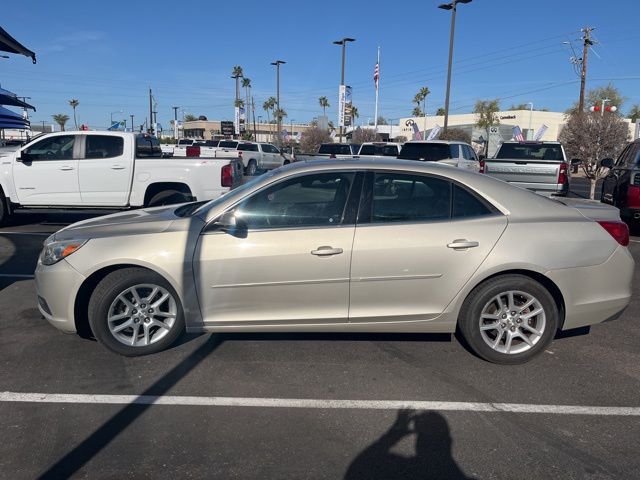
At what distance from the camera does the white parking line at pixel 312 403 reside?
12.3 ft

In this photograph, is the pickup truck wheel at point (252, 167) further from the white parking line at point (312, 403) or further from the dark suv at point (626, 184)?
the white parking line at point (312, 403)

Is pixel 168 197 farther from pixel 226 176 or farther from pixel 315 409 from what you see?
pixel 315 409

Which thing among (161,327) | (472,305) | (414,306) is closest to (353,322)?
(414,306)

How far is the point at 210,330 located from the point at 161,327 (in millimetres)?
430

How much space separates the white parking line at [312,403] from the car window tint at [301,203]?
1.35 m

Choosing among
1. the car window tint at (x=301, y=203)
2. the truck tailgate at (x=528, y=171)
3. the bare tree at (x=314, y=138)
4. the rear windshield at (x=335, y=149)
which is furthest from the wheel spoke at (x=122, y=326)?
the bare tree at (x=314, y=138)

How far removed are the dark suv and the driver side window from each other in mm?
10194

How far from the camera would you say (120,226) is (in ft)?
15.0

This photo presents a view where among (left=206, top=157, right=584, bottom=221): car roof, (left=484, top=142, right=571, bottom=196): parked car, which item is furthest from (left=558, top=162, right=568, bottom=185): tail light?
(left=206, top=157, right=584, bottom=221): car roof

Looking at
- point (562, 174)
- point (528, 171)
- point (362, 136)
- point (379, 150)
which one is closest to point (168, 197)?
point (528, 171)

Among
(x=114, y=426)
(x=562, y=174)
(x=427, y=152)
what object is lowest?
(x=114, y=426)

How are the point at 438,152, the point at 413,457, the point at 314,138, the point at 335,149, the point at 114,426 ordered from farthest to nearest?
the point at 314,138, the point at 335,149, the point at 438,152, the point at 114,426, the point at 413,457

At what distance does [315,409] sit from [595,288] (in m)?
2.49

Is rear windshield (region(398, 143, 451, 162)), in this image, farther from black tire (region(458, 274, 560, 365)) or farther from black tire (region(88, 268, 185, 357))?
black tire (region(88, 268, 185, 357))
